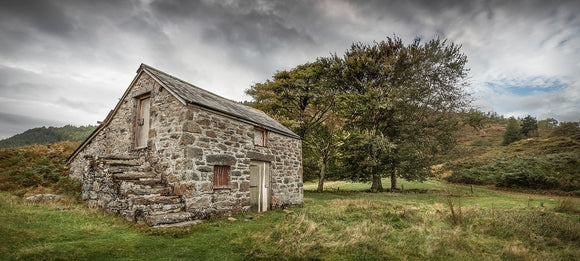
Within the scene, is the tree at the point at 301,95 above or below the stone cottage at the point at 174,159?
above

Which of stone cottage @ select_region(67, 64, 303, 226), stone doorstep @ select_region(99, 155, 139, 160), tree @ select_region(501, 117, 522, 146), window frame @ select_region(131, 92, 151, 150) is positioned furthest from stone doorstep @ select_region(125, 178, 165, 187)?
tree @ select_region(501, 117, 522, 146)

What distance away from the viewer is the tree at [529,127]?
51.4 metres

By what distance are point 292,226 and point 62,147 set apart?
16.3 metres

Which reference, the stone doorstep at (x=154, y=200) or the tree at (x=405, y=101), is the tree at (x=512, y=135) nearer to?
the tree at (x=405, y=101)

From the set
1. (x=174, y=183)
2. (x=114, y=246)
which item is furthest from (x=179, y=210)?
(x=114, y=246)

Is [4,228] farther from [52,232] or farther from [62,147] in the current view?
[62,147]

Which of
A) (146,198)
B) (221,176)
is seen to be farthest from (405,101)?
(146,198)

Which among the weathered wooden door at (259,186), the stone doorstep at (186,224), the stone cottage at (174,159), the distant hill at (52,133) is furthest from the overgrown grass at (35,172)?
the distant hill at (52,133)

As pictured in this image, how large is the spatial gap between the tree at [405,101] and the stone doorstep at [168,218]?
14240 mm

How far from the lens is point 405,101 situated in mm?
19719

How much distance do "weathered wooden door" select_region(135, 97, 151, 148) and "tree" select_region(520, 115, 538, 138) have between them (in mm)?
66594

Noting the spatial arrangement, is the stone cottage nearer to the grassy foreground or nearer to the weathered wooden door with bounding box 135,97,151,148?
the weathered wooden door with bounding box 135,97,151,148

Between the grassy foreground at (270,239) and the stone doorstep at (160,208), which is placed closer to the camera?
the grassy foreground at (270,239)

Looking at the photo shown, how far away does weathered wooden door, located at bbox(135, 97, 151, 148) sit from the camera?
9.93 m
